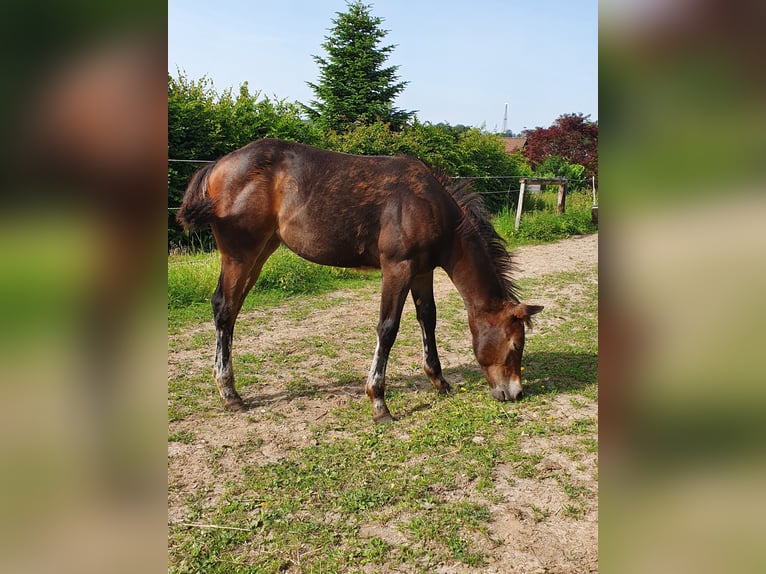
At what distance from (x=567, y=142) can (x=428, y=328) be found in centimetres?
2263

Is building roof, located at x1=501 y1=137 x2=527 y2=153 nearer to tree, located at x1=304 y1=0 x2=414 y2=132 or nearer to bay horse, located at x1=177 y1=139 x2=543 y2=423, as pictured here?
tree, located at x1=304 y1=0 x2=414 y2=132

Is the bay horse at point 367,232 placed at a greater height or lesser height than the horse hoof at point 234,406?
greater

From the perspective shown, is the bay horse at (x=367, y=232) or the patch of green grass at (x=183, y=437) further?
the bay horse at (x=367, y=232)

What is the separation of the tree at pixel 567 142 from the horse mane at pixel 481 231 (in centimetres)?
2059

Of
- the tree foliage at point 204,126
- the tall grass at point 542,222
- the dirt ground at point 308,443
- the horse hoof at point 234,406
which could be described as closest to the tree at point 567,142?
the tall grass at point 542,222

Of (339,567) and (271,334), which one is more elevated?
(271,334)

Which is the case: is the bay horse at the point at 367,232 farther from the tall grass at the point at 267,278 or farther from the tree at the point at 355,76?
the tree at the point at 355,76

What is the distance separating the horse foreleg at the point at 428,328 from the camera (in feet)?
16.1
